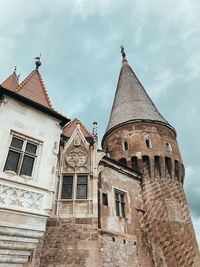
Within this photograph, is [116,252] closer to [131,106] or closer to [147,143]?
[147,143]

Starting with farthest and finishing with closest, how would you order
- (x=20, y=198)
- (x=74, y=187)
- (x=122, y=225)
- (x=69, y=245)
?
(x=122, y=225) → (x=74, y=187) → (x=69, y=245) → (x=20, y=198)

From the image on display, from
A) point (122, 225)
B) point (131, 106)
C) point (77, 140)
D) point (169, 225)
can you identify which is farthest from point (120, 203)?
point (131, 106)

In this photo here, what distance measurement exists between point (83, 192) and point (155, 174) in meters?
6.89

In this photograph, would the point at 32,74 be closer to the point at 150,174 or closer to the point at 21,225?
the point at 21,225

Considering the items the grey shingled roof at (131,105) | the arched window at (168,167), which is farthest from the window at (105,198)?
the grey shingled roof at (131,105)

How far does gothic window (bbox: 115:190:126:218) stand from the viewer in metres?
11.4

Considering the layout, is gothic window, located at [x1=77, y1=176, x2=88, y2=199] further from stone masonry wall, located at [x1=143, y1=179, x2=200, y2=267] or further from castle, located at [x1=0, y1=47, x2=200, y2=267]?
stone masonry wall, located at [x1=143, y1=179, x2=200, y2=267]

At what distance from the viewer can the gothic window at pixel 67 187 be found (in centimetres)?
931

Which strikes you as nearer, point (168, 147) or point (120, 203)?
point (120, 203)

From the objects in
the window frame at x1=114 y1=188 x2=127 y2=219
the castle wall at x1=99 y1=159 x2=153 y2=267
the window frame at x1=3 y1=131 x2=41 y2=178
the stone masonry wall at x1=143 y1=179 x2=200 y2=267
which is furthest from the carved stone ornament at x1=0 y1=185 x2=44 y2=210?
the stone masonry wall at x1=143 y1=179 x2=200 y2=267

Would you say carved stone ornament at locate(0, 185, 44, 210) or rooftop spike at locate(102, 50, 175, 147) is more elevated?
rooftop spike at locate(102, 50, 175, 147)

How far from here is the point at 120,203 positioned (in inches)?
460

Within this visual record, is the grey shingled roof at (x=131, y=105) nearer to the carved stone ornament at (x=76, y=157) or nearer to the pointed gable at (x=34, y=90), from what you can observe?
the carved stone ornament at (x=76, y=157)

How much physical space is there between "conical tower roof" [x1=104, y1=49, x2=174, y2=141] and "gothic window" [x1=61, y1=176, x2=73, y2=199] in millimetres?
8678
